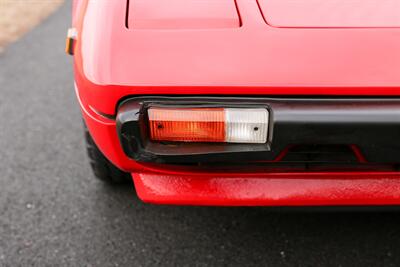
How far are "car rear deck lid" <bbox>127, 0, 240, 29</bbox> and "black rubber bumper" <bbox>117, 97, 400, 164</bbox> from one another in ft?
0.74

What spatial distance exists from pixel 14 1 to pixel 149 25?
434 cm

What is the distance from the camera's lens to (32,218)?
6.15 ft

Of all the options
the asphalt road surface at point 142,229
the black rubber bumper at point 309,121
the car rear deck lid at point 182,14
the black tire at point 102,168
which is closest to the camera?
the black rubber bumper at point 309,121

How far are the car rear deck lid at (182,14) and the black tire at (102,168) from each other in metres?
0.68

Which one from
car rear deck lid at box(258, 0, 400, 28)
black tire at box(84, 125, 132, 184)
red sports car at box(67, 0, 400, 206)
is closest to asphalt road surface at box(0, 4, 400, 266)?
black tire at box(84, 125, 132, 184)

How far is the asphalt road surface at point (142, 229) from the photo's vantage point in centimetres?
167

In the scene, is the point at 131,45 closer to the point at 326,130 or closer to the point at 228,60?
the point at 228,60

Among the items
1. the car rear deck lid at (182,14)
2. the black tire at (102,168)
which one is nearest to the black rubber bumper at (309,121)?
the car rear deck lid at (182,14)

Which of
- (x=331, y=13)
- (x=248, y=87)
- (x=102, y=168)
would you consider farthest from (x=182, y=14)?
(x=102, y=168)

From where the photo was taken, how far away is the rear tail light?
1134 millimetres

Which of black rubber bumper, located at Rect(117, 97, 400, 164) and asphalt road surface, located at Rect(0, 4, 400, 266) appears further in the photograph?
asphalt road surface, located at Rect(0, 4, 400, 266)

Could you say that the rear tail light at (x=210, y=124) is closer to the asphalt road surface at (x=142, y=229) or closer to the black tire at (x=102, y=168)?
the asphalt road surface at (x=142, y=229)

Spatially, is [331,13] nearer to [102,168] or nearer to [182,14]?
[182,14]

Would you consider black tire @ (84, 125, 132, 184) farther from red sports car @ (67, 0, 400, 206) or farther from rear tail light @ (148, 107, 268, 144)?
rear tail light @ (148, 107, 268, 144)
